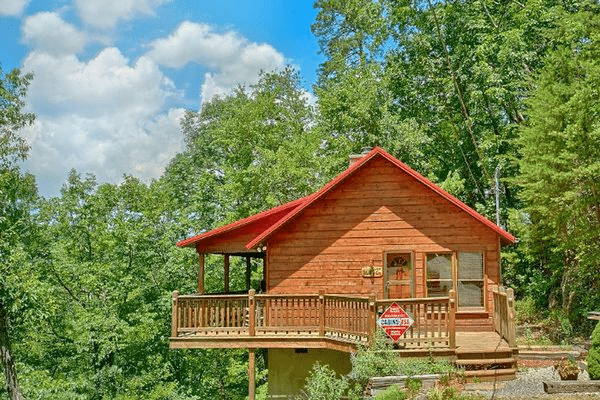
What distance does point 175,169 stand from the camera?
4231cm

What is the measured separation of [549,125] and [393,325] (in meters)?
8.92

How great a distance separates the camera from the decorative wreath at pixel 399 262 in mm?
17656

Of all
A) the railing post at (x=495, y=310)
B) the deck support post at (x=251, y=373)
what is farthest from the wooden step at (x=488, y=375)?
the deck support post at (x=251, y=373)

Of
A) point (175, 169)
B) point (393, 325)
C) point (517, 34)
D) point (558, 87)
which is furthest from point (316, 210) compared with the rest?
point (175, 169)

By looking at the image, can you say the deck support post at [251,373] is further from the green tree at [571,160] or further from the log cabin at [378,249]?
the green tree at [571,160]

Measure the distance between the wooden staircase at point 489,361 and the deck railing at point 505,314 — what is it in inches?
15.1

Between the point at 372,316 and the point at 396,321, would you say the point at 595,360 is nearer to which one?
the point at 396,321

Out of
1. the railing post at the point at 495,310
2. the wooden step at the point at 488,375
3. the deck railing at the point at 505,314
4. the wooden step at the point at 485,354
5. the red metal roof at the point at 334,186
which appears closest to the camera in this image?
the wooden step at the point at 488,375

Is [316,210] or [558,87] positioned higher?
[558,87]

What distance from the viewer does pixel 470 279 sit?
57.6 ft

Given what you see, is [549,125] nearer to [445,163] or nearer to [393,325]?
[393,325]

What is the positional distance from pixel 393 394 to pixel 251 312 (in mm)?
5378

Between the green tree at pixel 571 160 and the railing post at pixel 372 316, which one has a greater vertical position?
the green tree at pixel 571 160

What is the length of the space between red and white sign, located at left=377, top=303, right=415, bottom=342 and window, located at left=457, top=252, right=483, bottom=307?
4703 mm
